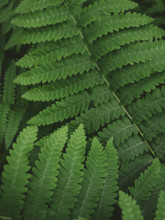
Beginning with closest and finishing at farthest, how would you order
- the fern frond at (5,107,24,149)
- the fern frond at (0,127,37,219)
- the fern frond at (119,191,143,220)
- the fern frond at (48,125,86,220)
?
1. the fern frond at (119,191,143,220)
2. the fern frond at (0,127,37,219)
3. the fern frond at (48,125,86,220)
4. the fern frond at (5,107,24,149)

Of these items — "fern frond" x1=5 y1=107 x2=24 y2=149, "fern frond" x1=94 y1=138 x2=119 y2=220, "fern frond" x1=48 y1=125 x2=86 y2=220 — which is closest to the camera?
"fern frond" x1=48 y1=125 x2=86 y2=220

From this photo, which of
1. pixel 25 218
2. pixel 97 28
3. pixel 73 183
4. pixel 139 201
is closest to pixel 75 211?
pixel 73 183

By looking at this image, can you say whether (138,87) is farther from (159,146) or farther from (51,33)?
(51,33)

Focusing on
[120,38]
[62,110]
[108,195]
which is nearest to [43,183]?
[108,195]

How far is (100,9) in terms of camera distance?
6.67 ft

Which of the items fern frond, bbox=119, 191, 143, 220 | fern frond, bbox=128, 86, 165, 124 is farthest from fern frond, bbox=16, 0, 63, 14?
fern frond, bbox=119, 191, 143, 220

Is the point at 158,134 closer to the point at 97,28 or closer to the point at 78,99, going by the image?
the point at 78,99

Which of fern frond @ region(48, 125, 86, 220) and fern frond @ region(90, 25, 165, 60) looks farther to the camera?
fern frond @ region(90, 25, 165, 60)

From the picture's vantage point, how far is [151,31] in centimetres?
206

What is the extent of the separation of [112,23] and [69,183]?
145cm

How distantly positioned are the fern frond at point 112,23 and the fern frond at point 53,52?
0.41 ft

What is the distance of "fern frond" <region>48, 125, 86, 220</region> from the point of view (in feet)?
4.78

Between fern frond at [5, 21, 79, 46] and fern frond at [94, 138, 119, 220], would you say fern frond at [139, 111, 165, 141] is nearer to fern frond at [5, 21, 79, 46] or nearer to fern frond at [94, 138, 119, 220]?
fern frond at [94, 138, 119, 220]

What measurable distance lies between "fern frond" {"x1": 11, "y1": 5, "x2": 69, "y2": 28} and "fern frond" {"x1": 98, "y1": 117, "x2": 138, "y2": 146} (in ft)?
3.59
